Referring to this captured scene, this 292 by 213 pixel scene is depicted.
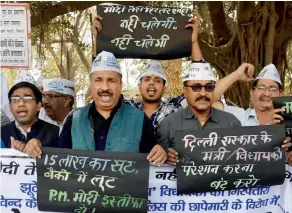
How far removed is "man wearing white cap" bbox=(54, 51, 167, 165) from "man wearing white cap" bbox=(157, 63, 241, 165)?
0.22 metres

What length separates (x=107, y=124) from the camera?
3.45m

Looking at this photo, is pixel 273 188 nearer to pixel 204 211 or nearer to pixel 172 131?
pixel 204 211

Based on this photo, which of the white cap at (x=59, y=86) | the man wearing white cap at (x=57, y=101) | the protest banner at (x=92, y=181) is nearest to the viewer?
the protest banner at (x=92, y=181)

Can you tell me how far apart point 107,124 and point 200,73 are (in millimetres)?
835

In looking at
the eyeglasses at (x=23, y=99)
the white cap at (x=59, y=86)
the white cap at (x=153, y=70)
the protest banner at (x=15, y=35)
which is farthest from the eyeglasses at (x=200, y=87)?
the white cap at (x=59, y=86)

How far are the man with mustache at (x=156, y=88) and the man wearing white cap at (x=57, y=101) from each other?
85cm

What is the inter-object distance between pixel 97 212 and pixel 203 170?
79cm

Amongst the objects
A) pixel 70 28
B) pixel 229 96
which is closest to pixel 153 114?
pixel 229 96

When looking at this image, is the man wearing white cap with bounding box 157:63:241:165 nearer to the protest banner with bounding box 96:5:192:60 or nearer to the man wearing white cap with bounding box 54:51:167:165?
the man wearing white cap with bounding box 54:51:167:165

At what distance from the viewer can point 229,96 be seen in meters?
9.36

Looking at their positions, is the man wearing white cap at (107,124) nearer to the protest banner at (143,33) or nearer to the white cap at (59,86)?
the protest banner at (143,33)

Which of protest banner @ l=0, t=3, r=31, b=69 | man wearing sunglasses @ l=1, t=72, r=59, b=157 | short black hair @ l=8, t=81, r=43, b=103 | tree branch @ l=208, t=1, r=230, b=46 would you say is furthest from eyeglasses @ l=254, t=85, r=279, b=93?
tree branch @ l=208, t=1, r=230, b=46

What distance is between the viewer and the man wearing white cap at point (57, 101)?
4.87 meters

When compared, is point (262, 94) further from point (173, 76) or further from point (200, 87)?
point (173, 76)
